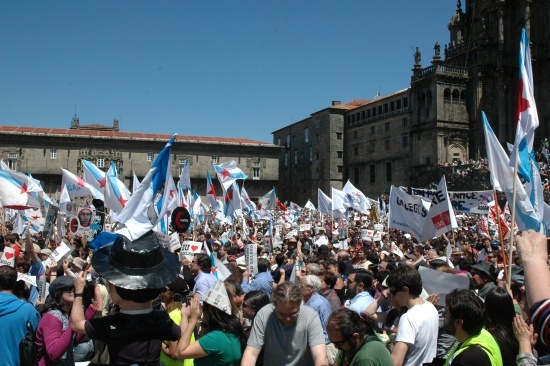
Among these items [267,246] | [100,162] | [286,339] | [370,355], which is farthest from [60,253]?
[100,162]

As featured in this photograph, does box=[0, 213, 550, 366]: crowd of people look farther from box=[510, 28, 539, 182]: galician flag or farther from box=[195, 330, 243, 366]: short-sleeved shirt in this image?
box=[510, 28, 539, 182]: galician flag

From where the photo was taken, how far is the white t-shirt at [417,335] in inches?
181

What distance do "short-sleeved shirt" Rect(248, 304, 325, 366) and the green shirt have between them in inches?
17.0

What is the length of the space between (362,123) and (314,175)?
899cm

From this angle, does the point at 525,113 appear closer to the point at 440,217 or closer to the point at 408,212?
the point at 440,217

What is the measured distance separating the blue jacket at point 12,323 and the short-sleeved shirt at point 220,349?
140 cm

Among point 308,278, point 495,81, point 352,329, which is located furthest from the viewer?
point 495,81

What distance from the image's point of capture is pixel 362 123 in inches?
Answer: 2387

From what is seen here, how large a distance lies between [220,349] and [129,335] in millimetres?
925

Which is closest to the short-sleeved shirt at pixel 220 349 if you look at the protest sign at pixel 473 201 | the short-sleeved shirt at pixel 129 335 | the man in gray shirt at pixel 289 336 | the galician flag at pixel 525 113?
the man in gray shirt at pixel 289 336

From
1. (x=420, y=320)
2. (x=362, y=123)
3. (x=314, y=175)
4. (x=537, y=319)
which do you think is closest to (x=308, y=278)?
(x=420, y=320)

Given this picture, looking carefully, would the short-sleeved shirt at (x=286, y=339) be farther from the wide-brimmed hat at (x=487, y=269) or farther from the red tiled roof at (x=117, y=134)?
the red tiled roof at (x=117, y=134)

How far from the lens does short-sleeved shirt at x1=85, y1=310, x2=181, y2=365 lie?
133 inches

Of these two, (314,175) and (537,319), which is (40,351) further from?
(314,175)
